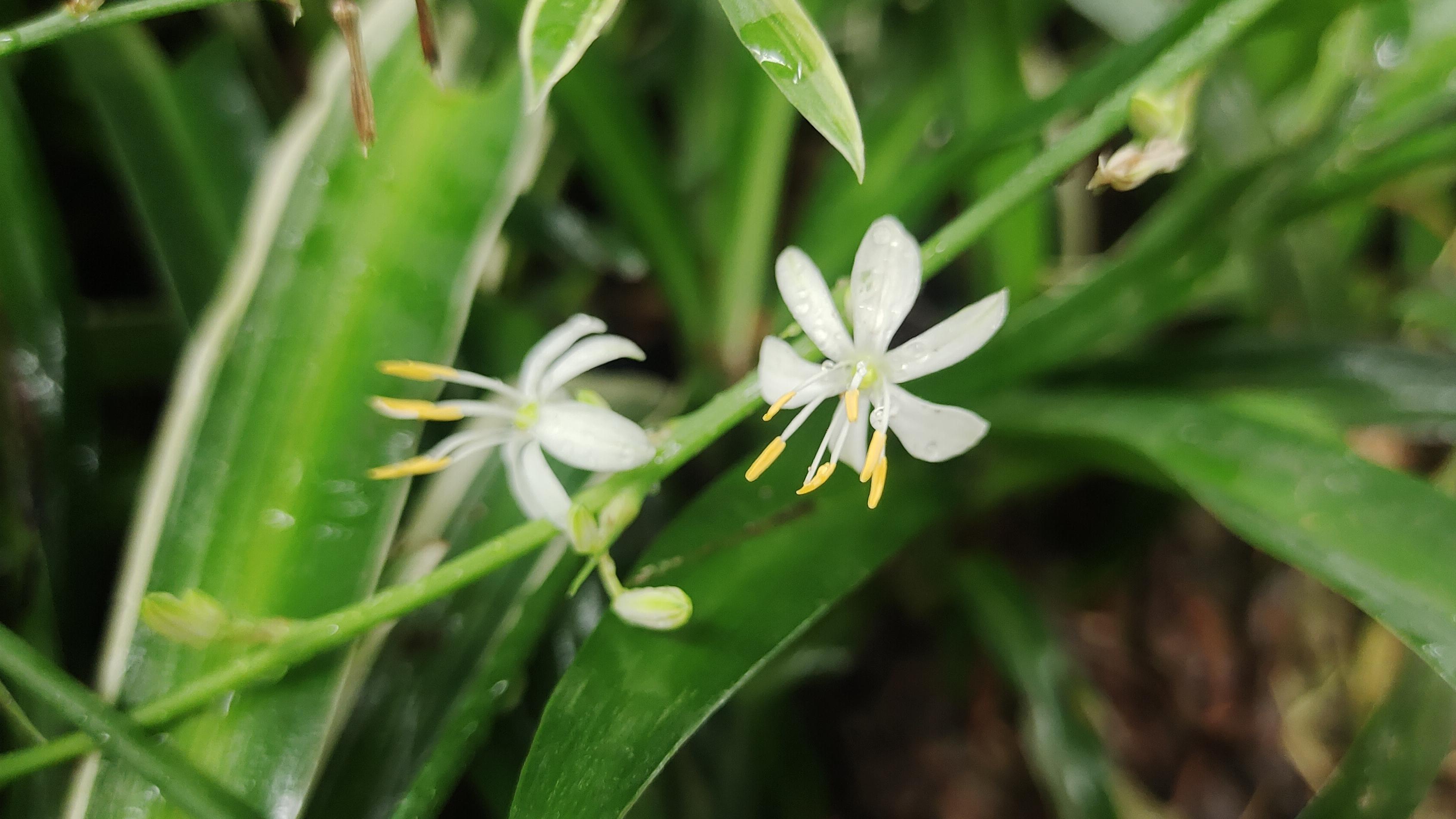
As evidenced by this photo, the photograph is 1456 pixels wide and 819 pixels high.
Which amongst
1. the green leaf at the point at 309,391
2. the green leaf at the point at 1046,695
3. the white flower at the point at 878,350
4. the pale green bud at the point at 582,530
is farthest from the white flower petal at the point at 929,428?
the green leaf at the point at 1046,695

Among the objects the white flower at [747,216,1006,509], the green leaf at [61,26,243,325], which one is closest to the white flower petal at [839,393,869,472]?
the white flower at [747,216,1006,509]

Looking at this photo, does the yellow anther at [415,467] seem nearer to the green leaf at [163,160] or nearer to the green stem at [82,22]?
the green stem at [82,22]

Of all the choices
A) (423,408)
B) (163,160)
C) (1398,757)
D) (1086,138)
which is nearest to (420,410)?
(423,408)

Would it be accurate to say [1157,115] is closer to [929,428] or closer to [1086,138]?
[1086,138]

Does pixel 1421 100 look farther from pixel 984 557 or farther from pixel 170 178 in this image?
pixel 170 178

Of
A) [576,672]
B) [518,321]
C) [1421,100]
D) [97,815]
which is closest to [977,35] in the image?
[1421,100]

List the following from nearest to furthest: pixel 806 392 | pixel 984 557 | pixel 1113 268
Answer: pixel 806 392, pixel 1113 268, pixel 984 557
